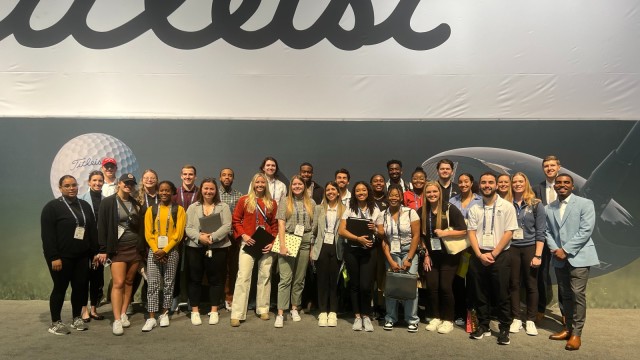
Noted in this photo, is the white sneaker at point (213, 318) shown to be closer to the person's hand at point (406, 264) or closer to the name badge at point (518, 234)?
→ the person's hand at point (406, 264)

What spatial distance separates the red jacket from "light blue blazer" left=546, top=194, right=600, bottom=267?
262 centimetres

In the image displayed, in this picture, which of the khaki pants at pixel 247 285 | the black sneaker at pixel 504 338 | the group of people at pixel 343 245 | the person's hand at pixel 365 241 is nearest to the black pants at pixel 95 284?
the group of people at pixel 343 245

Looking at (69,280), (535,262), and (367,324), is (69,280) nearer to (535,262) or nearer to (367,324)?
(367,324)

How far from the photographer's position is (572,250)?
376cm

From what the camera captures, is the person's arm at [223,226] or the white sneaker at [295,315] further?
the white sneaker at [295,315]

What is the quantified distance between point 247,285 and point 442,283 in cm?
189

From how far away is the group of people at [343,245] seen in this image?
3881mm

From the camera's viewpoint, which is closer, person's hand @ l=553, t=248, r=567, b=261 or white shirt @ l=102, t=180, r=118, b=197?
person's hand @ l=553, t=248, r=567, b=261

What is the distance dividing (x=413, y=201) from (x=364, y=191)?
1.98 feet

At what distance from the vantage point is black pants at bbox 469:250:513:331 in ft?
12.5

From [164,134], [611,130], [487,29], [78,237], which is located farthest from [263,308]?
[611,130]

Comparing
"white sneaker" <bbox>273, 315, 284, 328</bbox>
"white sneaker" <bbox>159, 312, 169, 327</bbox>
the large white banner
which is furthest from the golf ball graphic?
"white sneaker" <bbox>273, 315, 284, 328</bbox>

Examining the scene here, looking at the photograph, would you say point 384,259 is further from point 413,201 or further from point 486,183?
point 486,183

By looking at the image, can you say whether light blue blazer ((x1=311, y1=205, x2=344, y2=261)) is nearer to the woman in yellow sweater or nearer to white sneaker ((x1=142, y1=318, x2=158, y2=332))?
the woman in yellow sweater
